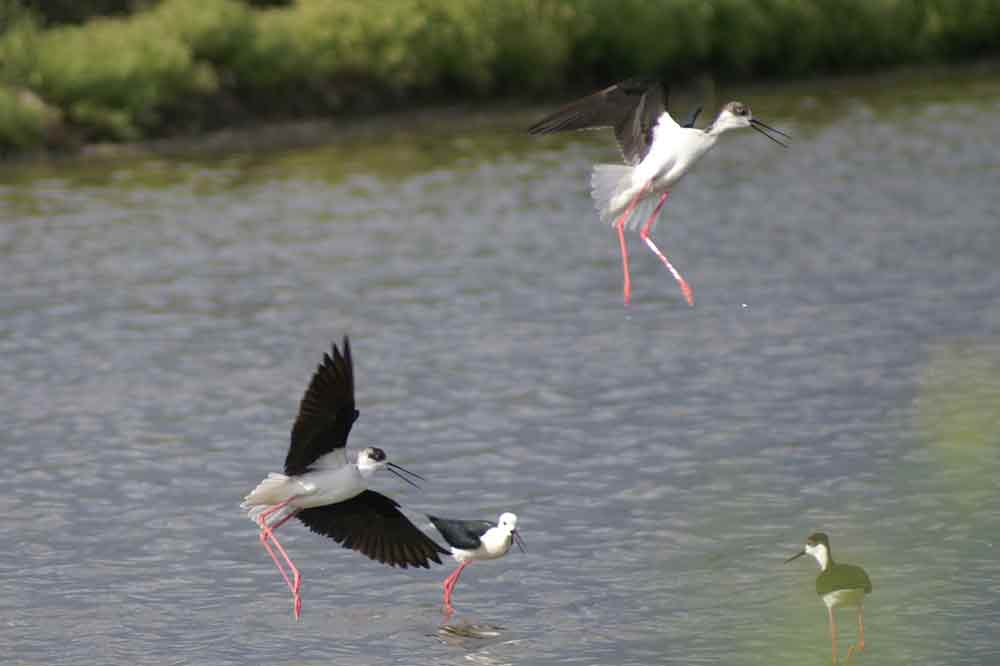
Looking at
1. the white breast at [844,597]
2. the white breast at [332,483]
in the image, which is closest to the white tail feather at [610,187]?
the white breast at [332,483]

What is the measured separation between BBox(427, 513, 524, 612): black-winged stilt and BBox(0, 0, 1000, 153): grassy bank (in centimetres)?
1695

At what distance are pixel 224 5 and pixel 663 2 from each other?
279 inches

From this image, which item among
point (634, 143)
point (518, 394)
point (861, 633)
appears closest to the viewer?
point (861, 633)

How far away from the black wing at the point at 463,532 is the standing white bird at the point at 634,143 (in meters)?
1.45

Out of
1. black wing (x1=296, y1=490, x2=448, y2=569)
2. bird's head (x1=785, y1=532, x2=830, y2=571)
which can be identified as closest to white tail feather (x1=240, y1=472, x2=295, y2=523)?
black wing (x1=296, y1=490, x2=448, y2=569)

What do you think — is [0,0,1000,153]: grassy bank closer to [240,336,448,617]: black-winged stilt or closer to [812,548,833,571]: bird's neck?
[240,336,448,617]: black-winged stilt

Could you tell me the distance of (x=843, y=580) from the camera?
26.7 ft

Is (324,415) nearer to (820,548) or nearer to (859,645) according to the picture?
(820,548)

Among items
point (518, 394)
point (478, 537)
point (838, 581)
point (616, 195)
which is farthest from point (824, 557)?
point (518, 394)

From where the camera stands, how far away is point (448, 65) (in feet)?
95.9

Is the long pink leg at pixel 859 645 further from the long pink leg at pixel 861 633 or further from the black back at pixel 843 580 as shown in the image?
the black back at pixel 843 580

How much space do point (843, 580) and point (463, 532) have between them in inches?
81.5

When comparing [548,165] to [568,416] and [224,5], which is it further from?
[568,416]

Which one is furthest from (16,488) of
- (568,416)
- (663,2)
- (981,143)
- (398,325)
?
(663,2)
